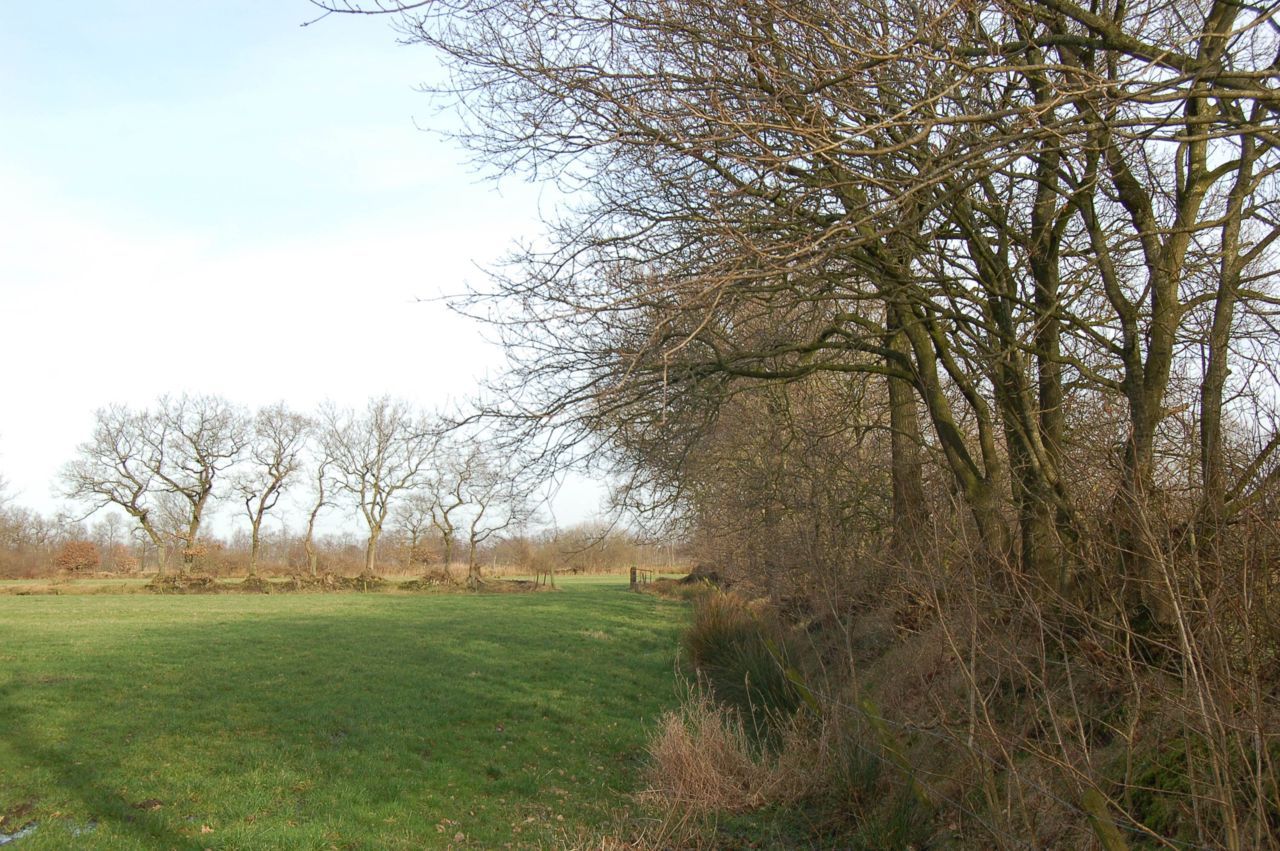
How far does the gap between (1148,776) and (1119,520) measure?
172 centimetres

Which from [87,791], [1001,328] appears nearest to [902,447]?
[1001,328]

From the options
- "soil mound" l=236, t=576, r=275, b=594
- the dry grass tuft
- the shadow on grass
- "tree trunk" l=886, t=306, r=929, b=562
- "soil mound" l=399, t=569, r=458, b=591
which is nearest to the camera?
the shadow on grass

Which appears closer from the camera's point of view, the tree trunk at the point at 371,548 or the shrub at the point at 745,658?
the shrub at the point at 745,658

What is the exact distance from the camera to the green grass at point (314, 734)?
27.1 feet

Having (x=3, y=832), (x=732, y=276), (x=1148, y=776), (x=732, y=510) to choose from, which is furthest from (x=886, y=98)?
(x=3, y=832)

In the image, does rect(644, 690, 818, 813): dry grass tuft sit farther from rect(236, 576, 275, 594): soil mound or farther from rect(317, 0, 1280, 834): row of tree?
rect(236, 576, 275, 594): soil mound

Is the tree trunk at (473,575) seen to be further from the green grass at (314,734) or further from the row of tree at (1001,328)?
the row of tree at (1001,328)

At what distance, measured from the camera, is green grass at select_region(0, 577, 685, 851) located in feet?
27.1

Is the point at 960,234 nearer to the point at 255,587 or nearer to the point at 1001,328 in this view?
the point at 1001,328

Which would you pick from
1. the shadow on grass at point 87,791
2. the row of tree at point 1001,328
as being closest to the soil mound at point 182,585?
the shadow on grass at point 87,791

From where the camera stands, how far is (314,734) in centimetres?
1160

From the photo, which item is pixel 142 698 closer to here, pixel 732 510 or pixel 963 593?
pixel 732 510

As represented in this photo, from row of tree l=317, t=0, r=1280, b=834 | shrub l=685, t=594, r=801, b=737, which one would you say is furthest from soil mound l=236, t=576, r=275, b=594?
row of tree l=317, t=0, r=1280, b=834

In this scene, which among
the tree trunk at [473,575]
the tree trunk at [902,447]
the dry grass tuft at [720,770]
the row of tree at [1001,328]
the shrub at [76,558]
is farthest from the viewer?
the shrub at [76,558]
